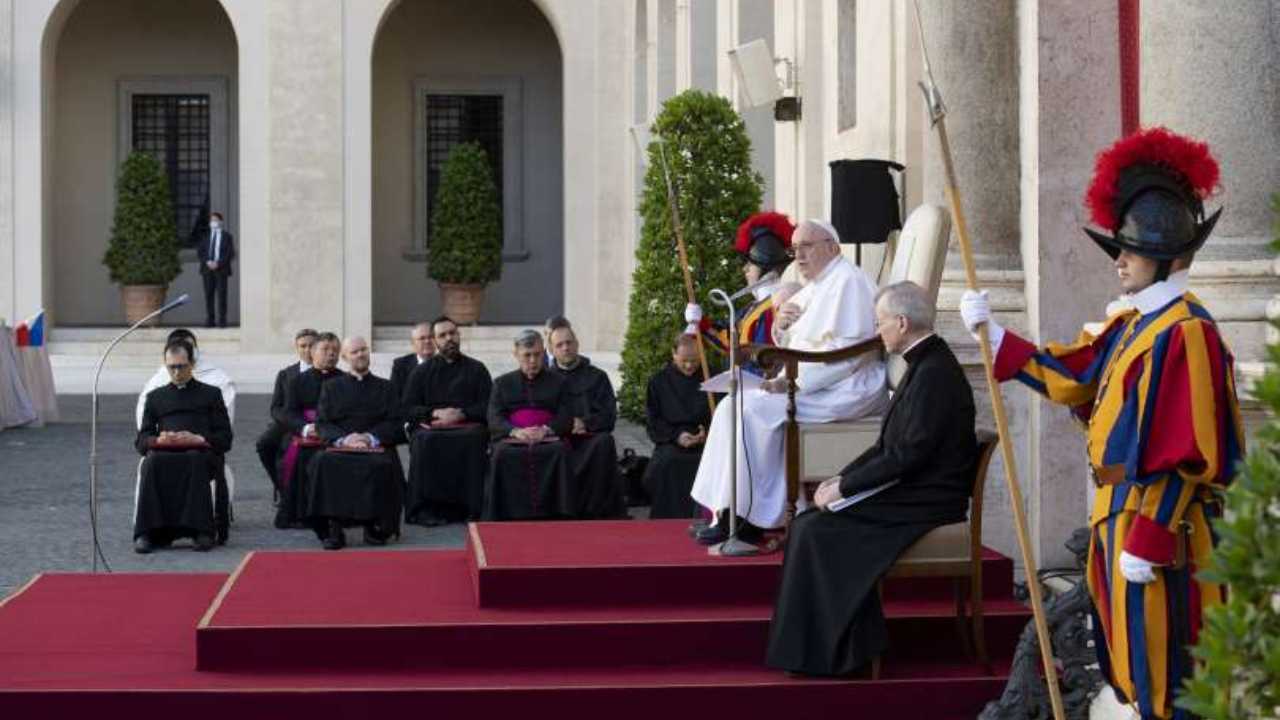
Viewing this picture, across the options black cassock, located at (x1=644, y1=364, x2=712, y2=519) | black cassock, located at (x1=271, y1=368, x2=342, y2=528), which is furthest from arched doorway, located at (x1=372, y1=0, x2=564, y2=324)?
black cassock, located at (x1=644, y1=364, x2=712, y2=519)

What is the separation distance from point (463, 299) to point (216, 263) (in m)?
3.00

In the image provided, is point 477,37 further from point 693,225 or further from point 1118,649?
point 1118,649

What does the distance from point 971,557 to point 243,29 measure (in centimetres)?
1866

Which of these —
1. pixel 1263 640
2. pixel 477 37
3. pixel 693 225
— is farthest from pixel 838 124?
pixel 477 37

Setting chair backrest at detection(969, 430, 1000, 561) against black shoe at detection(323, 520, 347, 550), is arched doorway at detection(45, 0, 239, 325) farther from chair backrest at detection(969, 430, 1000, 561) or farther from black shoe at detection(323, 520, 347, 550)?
chair backrest at detection(969, 430, 1000, 561)

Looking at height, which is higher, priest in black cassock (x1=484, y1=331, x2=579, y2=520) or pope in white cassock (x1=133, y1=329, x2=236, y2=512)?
pope in white cassock (x1=133, y1=329, x2=236, y2=512)

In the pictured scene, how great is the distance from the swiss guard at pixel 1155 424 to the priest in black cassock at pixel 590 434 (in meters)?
6.48

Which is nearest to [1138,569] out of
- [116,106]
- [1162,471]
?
[1162,471]

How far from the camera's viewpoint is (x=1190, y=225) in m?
5.16

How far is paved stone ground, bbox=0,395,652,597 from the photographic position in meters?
11.0

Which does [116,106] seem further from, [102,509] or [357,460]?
[357,460]

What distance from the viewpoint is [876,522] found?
6746 mm

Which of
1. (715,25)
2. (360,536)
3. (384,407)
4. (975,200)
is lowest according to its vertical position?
(360,536)

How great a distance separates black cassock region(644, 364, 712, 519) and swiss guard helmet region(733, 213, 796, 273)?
42.5 inches
